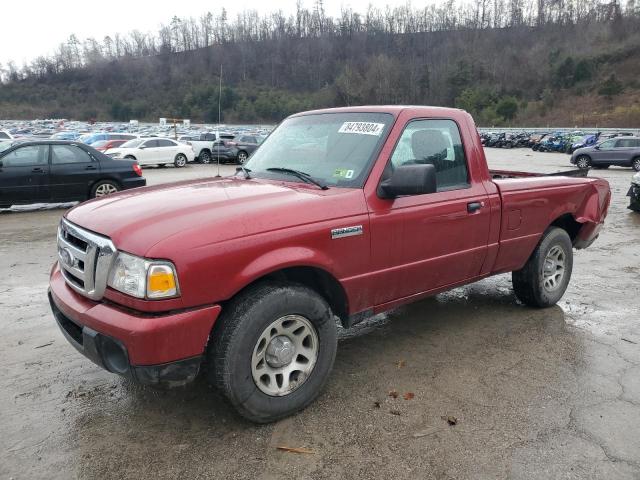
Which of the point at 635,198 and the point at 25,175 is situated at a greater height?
the point at 25,175

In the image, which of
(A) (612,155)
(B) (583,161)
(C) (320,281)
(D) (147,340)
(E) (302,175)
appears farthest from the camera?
(B) (583,161)

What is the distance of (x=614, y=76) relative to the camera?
78.3m

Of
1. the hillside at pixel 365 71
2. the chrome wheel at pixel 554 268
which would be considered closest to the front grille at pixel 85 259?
the chrome wheel at pixel 554 268

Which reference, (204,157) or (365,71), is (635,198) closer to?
(204,157)

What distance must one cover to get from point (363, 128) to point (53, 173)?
939 centimetres

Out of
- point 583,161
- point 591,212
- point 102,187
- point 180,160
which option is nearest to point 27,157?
point 102,187

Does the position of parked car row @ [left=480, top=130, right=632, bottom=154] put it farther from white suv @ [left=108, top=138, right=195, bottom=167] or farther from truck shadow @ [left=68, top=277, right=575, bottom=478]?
truck shadow @ [left=68, top=277, right=575, bottom=478]

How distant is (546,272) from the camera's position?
5.09 m

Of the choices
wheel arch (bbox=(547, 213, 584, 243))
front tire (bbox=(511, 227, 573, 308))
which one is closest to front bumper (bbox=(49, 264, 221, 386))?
front tire (bbox=(511, 227, 573, 308))

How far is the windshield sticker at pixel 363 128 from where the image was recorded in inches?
145

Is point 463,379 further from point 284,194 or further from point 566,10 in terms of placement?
point 566,10

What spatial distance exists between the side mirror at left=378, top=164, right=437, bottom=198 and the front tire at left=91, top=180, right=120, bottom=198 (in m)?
9.58

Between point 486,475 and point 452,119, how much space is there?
8.74ft

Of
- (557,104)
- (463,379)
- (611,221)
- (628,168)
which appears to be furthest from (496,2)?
(463,379)
